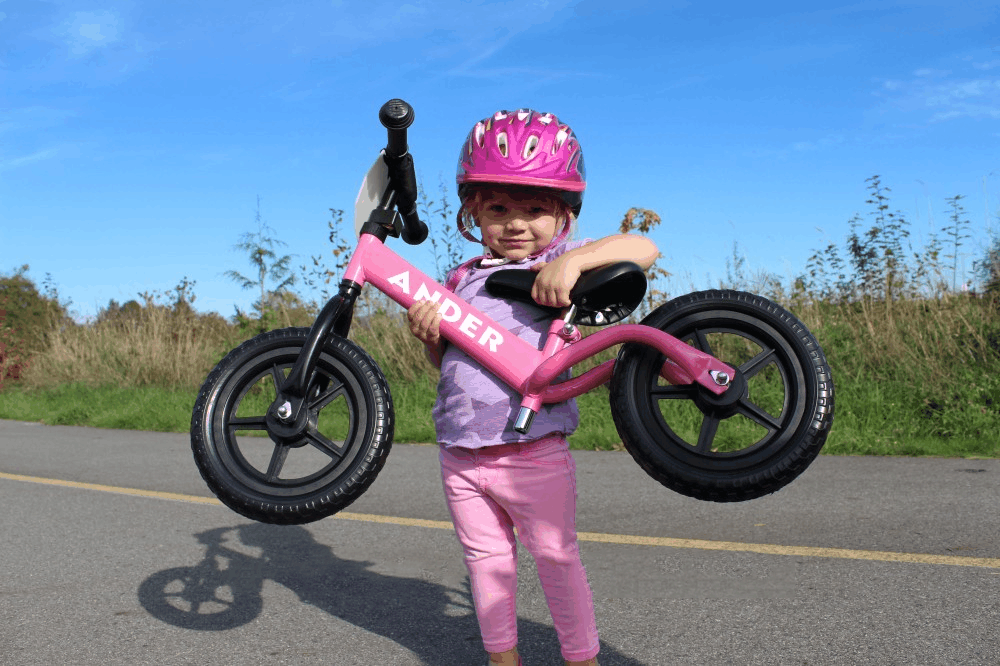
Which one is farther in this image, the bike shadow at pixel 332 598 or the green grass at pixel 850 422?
the green grass at pixel 850 422

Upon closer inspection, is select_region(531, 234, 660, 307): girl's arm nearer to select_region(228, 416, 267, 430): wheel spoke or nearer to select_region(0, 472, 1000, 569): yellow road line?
select_region(228, 416, 267, 430): wheel spoke

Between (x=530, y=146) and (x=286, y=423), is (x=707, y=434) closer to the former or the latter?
(x=530, y=146)

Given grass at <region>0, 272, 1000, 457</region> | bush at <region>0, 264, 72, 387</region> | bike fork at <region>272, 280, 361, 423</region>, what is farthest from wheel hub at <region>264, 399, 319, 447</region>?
bush at <region>0, 264, 72, 387</region>

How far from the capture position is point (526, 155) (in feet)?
8.21

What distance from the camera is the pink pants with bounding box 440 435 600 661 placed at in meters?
2.60

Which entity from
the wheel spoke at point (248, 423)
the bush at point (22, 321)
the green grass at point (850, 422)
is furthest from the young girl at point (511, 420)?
the bush at point (22, 321)

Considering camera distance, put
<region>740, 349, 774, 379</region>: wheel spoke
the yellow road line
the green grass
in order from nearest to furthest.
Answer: <region>740, 349, 774, 379</region>: wheel spoke → the yellow road line → the green grass

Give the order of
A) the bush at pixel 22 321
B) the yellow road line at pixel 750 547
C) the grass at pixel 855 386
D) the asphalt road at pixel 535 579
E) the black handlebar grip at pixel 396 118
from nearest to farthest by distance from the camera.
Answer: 1. the black handlebar grip at pixel 396 118
2. the asphalt road at pixel 535 579
3. the yellow road line at pixel 750 547
4. the grass at pixel 855 386
5. the bush at pixel 22 321

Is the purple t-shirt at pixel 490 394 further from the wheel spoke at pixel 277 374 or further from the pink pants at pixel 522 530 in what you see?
the wheel spoke at pixel 277 374

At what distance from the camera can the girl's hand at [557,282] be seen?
2.38 meters

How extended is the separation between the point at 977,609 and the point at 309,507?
8.36 ft

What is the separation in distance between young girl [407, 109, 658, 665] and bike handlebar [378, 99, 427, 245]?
0.15m

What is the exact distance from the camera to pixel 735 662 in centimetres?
293

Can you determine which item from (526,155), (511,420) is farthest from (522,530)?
(526,155)
